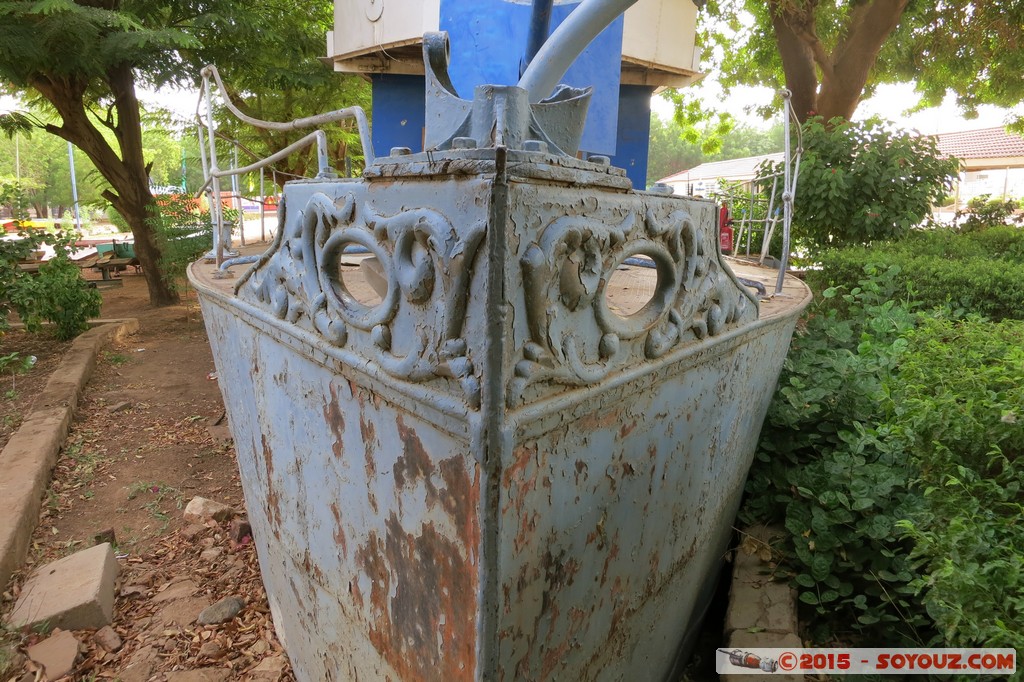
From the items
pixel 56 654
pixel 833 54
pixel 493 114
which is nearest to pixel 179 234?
pixel 56 654

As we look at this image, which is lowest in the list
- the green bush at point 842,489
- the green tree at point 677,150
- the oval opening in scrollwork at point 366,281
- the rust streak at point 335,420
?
the green bush at point 842,489

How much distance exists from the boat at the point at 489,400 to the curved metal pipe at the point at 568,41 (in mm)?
90

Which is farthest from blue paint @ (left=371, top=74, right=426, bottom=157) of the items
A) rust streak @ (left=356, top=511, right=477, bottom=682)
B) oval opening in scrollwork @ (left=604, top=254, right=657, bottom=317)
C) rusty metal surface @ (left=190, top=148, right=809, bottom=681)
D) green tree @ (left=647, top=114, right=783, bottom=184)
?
green tree @ (left=647, top=114, right=783, bottom=184)

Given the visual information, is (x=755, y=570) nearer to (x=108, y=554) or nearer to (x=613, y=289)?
(x=613, y=289)

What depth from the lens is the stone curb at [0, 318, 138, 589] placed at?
354 cm

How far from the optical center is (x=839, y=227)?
27.6ft

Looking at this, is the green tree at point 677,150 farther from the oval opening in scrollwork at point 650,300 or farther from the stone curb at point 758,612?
the oval opening in scrollwork at point 650,300

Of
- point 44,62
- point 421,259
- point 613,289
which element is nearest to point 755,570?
point 613,289

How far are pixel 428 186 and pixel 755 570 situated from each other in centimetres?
282

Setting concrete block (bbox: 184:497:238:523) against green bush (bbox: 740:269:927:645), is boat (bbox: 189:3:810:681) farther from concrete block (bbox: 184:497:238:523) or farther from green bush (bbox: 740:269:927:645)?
concrete block (bbox: 184:497:238:523)

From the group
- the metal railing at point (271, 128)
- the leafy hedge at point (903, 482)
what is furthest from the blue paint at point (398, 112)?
the leafy hedge at point (903, 482)

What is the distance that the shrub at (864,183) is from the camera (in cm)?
803

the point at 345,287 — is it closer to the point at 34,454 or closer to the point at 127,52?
the point at 34,454

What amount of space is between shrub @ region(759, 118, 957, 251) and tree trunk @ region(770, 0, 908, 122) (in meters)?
1.65
